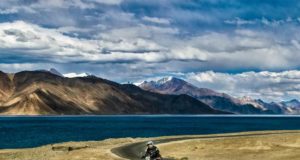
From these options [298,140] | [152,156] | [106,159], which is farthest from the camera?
[298,140]

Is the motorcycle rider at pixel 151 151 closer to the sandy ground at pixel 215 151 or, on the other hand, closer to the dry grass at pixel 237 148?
the sandy ground at pixel 215 151

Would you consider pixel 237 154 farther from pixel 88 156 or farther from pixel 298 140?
pixel 88 156

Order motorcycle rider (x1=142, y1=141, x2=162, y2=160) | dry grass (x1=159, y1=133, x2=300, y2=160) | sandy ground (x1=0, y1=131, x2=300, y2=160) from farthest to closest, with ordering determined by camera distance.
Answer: dry grass (x1=159, y1=133, x2=300, y2=160), sandy ground (x1=0, y1=131, x2=300, y2=160), motorcycle rider (x1=142, y1=141, x2=162, y2=160)

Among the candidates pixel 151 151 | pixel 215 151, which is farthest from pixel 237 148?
pixel 151 151

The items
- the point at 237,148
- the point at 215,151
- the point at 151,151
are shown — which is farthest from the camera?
the point at 237,148

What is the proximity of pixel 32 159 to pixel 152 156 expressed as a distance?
2264 centimetres

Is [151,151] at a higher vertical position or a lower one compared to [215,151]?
higher

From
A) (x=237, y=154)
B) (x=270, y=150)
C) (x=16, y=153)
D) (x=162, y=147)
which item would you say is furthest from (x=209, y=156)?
(x=16, y=153)

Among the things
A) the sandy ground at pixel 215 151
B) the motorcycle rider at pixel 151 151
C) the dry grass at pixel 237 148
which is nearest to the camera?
the motorcycle rider at pixel 151 151

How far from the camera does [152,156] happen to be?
3341 centimetres

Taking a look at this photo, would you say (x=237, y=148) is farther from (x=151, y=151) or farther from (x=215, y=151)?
(x=151, y=151)

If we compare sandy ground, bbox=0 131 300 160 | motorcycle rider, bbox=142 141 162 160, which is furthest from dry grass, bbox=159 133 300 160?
motorcycle rider, bbox=142 141 162 160

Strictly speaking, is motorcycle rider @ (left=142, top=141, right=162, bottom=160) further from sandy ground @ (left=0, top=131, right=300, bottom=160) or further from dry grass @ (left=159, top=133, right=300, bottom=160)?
dry grass @ (left=159, top=133, right=300, bottom=160)

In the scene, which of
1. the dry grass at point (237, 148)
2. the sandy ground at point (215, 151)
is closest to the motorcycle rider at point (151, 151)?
the sandy ground at point (215, 151)
